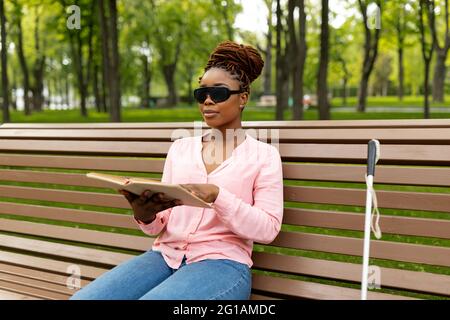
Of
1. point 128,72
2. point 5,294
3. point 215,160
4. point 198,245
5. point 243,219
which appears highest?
point 128,72

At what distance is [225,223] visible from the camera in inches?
92.7

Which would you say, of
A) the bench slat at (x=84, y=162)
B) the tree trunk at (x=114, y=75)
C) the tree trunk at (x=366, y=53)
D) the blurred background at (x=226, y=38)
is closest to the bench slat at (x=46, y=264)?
the bench slat at (x=84, y=162)

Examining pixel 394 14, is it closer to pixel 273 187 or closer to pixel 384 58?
pixel 273 187

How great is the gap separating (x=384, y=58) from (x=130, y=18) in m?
35.0

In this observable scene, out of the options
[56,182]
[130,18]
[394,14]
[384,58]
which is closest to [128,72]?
[130,18]

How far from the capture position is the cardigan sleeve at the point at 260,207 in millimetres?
2312

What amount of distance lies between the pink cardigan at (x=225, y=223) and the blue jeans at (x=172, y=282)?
66 millimetres

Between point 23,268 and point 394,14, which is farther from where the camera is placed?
point 394,14

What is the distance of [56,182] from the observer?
3684mm

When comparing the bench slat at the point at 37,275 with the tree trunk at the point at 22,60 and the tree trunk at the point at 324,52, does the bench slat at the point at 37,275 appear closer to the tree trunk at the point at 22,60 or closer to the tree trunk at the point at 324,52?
the tree trunk at the point at 324,52

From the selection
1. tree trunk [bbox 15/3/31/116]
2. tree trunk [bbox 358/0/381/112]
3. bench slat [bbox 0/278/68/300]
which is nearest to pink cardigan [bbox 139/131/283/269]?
bench slat [bbox 0/278/68/300]

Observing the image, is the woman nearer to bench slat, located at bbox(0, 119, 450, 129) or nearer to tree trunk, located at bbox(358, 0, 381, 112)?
bench slat, located at bbox(0, 119, 450, 129)

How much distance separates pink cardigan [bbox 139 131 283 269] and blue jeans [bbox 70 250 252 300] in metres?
0.07
